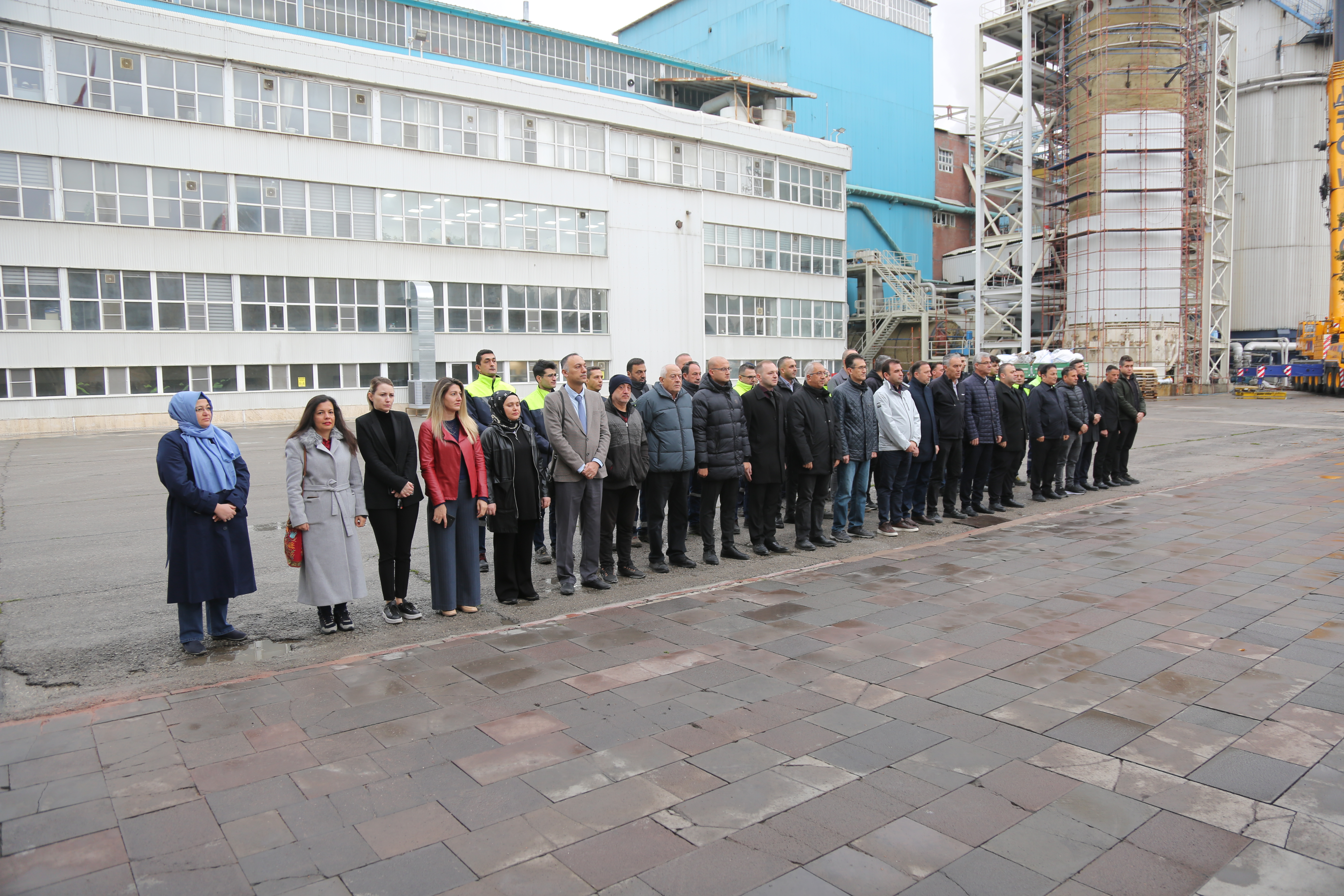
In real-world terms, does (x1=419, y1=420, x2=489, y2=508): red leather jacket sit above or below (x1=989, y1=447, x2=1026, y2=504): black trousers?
above

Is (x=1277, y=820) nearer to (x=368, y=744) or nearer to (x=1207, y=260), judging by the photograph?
(x=368, y=744)

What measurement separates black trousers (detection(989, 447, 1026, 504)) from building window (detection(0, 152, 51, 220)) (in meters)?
27.3

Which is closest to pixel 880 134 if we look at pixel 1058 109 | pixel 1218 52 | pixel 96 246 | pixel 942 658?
pixel 1058 109

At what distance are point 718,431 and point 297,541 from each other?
4.04 m

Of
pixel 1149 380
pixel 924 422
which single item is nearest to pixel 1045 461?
pixel 924 422

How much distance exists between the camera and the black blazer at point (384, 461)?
6332 mm

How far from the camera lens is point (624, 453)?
25.0 feet

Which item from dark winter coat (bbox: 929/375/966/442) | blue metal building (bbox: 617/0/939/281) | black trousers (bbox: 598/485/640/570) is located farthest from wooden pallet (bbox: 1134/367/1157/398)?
black trousers (bbox: 598/485/640/570)

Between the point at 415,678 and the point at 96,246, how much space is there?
26.7 m

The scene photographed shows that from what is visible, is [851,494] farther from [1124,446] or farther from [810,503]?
[1124,446]

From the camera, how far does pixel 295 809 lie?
11.9ft

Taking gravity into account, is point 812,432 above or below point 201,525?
above

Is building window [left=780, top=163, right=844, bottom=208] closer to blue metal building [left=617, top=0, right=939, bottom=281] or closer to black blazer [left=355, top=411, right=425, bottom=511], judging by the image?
blue metal building [left=617, top=0, right=939, bottom=281]

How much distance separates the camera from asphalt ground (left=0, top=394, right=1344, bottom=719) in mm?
5383
